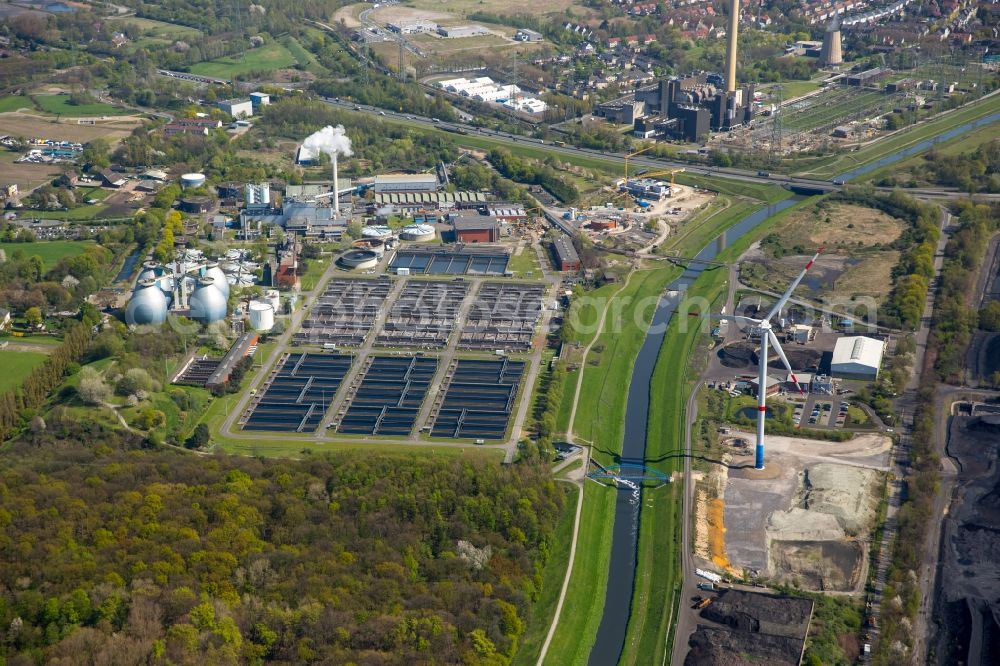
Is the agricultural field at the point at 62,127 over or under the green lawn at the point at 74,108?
under

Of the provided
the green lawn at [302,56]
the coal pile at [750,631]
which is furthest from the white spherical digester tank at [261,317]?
the green lawn at [302,56]

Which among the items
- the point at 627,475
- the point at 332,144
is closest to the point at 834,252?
the point at 627,475

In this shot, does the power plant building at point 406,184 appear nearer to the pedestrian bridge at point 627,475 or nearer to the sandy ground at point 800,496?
the pedestrian bridge at point 627,475

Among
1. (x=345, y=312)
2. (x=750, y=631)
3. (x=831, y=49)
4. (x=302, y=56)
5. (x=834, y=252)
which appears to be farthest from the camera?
(x=302, y=56)

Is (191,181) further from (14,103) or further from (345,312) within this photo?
(14,103)

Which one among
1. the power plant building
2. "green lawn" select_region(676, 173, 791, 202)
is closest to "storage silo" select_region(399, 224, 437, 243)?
the power plant building

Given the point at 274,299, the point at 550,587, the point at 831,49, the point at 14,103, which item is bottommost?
the point at 550,587

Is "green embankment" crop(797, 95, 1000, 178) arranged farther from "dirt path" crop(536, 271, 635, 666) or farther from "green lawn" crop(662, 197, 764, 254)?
"dirt path" crop(536, 271, 635, 666)
